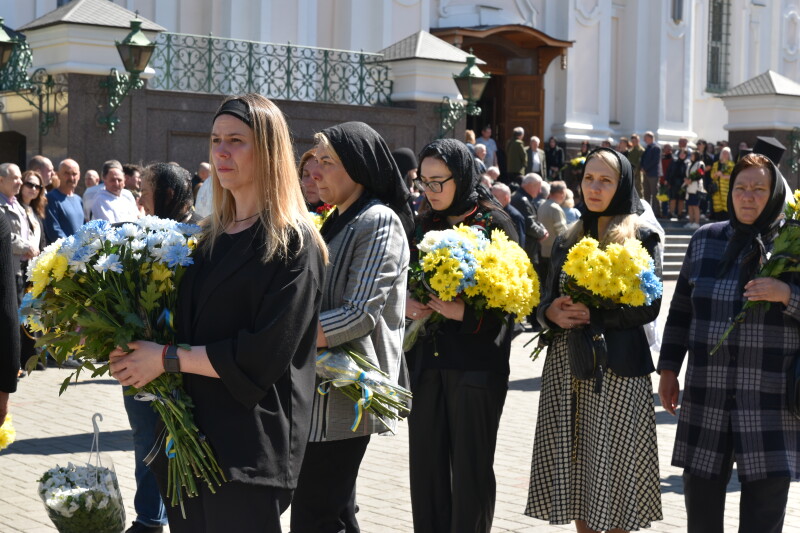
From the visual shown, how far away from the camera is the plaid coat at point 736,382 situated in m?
4.99

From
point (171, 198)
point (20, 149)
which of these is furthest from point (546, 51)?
point (171, 198)

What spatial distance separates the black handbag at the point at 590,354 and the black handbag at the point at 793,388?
77cm

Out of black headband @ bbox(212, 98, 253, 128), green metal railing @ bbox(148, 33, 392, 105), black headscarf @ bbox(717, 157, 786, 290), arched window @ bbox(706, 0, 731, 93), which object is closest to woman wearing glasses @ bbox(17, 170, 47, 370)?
green metal railing @ bbox(148, 33, 392, 105)

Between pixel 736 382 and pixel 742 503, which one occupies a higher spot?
pixel 736 382

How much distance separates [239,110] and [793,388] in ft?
8.90

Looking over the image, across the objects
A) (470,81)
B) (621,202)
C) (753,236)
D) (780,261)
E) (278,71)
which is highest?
(278,71)

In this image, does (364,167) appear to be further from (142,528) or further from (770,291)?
(142,528)

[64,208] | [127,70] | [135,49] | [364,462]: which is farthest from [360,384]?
[127,70]

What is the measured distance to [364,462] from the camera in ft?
25.8

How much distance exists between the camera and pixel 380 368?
4.47 meters

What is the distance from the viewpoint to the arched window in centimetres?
3375

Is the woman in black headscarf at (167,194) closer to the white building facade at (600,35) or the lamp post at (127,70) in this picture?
the lamp post at (127,70)

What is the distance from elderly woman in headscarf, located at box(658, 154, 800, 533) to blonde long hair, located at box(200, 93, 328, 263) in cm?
220

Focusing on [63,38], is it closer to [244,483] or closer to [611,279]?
[611,279]
